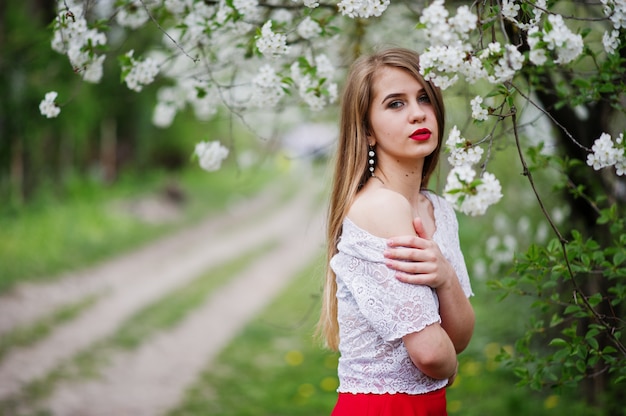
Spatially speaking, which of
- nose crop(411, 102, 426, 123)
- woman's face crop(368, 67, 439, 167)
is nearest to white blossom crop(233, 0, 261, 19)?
woman's face crop(368, 67, 439, 167)

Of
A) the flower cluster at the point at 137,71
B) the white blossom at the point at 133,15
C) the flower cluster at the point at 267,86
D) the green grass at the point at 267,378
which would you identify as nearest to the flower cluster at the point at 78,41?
the flower cluster at the point at 137,71

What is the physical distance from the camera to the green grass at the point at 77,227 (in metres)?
8.31

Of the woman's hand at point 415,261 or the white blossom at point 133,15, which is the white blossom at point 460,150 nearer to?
the woman's hand at point 415,261

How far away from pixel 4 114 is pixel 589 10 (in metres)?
9.22

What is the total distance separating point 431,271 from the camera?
1771mm

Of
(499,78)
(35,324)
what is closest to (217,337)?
(35,324)

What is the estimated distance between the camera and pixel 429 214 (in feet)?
6.92

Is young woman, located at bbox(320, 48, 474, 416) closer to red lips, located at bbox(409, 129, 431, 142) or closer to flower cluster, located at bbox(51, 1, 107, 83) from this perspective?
red lips, located at bbox(409, 129, 431, 142)

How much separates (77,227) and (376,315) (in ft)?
30.4

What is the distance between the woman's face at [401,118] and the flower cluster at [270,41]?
0.46m

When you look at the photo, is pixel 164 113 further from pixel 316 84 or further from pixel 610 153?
pixel 610 153

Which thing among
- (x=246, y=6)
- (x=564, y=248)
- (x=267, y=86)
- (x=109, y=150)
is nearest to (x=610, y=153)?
(x=564, y=248)

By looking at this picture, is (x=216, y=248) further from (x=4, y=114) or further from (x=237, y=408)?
(x=237, y=408)

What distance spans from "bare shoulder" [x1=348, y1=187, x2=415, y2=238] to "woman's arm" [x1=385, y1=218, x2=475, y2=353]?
0.04 m
